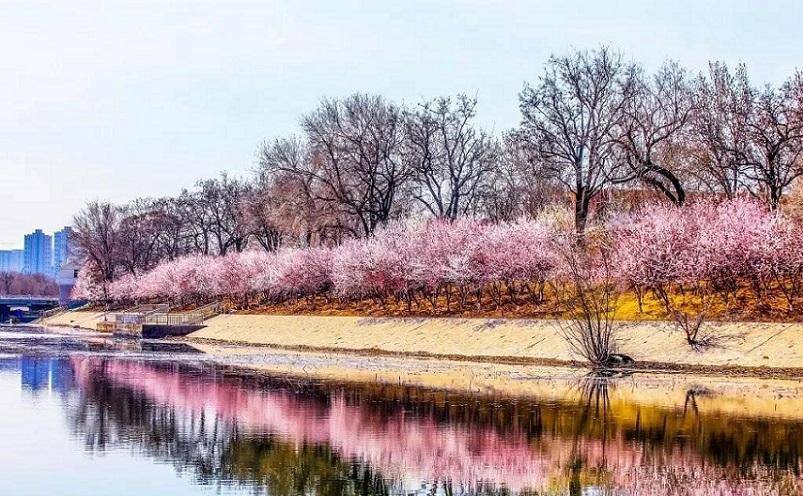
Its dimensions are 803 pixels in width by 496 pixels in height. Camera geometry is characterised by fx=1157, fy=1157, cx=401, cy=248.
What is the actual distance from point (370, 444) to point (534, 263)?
4667 cm

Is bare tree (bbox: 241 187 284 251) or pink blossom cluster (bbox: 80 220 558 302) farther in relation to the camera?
bare tree (bbox: 241 187 284 251)

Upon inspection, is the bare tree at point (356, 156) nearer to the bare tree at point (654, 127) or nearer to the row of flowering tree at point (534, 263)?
the row of flowering tree at point (534, 263)

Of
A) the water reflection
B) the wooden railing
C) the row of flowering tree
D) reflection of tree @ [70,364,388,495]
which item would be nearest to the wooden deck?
the wooden railing

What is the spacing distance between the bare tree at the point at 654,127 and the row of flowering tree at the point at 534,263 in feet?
8.93

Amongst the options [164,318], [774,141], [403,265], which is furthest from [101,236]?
[774,141]

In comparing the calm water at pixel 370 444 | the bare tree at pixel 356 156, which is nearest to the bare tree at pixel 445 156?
the bare tree at pixel 356 156

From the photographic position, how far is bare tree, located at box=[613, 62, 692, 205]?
7181 cm

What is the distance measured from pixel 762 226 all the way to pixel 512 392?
76.6 ft

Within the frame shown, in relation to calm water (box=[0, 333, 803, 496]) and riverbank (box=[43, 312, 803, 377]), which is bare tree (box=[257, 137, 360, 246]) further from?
calm water (box=[0, 333, 803, 496])

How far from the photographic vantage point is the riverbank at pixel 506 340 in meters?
46.8

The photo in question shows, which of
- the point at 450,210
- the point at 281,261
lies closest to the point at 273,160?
the point at 281,261

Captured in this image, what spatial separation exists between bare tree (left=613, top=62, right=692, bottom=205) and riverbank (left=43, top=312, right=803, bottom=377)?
14.8m

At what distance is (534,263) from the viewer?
73.0 meters

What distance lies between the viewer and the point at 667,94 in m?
79.4
